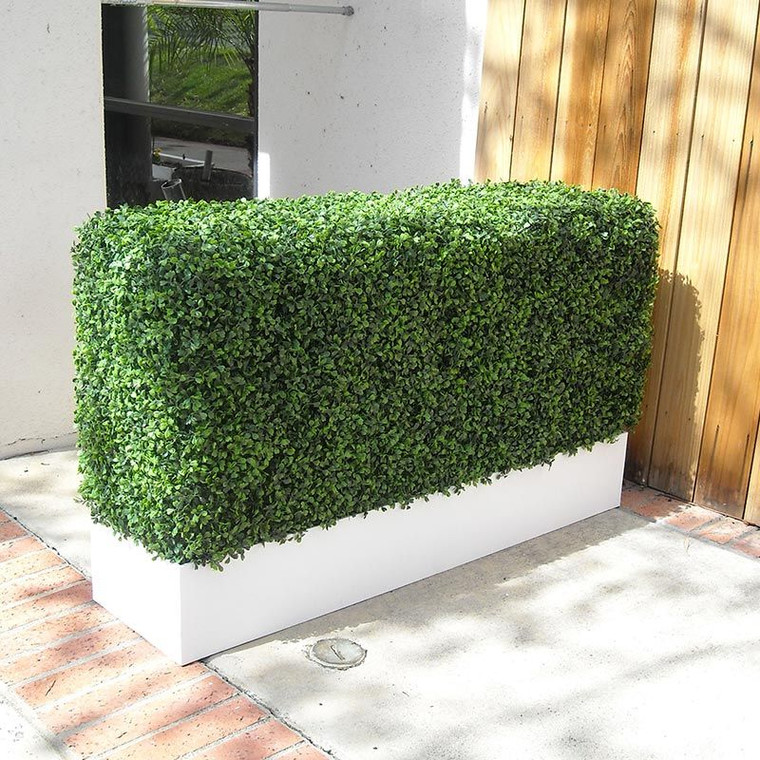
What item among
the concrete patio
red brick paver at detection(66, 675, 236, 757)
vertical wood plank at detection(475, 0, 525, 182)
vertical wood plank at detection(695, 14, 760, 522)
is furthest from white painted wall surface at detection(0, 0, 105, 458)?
vertical wood plank at detection(695, 14, 760, 522)

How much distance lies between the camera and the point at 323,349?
390 centimetres

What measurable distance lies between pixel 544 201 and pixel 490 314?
A: 0.69m

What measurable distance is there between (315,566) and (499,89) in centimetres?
304

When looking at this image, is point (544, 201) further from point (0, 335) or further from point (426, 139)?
point (0, 335)

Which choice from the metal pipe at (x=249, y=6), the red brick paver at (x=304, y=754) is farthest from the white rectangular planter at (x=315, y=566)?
the metal pipe at (x=249, y=6)

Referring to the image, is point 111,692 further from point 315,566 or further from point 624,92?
point 624,92

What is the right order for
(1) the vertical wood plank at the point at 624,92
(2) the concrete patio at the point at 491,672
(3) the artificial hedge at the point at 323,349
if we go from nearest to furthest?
(2) the concrete patio at the point at 491,672
(3) the artificial hedge at the point at 323,349
(1) the vertical wood plank at the point at 624,92

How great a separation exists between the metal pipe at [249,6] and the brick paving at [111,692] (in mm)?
3192

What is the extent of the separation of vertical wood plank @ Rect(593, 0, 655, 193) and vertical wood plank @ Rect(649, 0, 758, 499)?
32cm

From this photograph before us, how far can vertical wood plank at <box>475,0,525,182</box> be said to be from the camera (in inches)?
226

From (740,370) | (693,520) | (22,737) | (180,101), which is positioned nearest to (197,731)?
(22,737)

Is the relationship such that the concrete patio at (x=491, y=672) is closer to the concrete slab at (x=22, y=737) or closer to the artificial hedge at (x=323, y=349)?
the concrete slab at (x=22, y=737)

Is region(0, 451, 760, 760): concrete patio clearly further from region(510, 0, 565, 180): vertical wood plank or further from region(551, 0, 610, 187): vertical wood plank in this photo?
region(510, 0, 565, 180): vertical wood plank

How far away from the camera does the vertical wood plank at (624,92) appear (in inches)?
205
